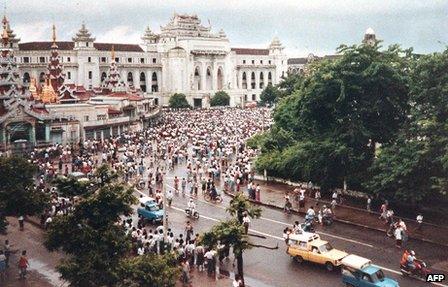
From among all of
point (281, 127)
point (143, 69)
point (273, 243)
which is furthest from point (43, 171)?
point (143, 69)

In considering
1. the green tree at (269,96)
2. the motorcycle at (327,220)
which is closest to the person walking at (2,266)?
the motorcycle at (327,220)

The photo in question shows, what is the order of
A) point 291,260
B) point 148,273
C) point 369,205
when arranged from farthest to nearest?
point 369,205 < point 291,260 < point 148,273

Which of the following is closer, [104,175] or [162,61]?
[104,175]

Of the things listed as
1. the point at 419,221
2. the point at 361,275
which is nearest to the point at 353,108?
the point at 419,221

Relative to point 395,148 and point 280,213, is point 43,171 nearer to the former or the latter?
point 280,213

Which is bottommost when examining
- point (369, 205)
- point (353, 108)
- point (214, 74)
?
point (369, 205)

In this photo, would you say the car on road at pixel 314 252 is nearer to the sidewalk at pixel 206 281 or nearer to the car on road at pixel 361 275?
the car on road at pixel 361 275

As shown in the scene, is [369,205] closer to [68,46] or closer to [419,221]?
[419,221]
